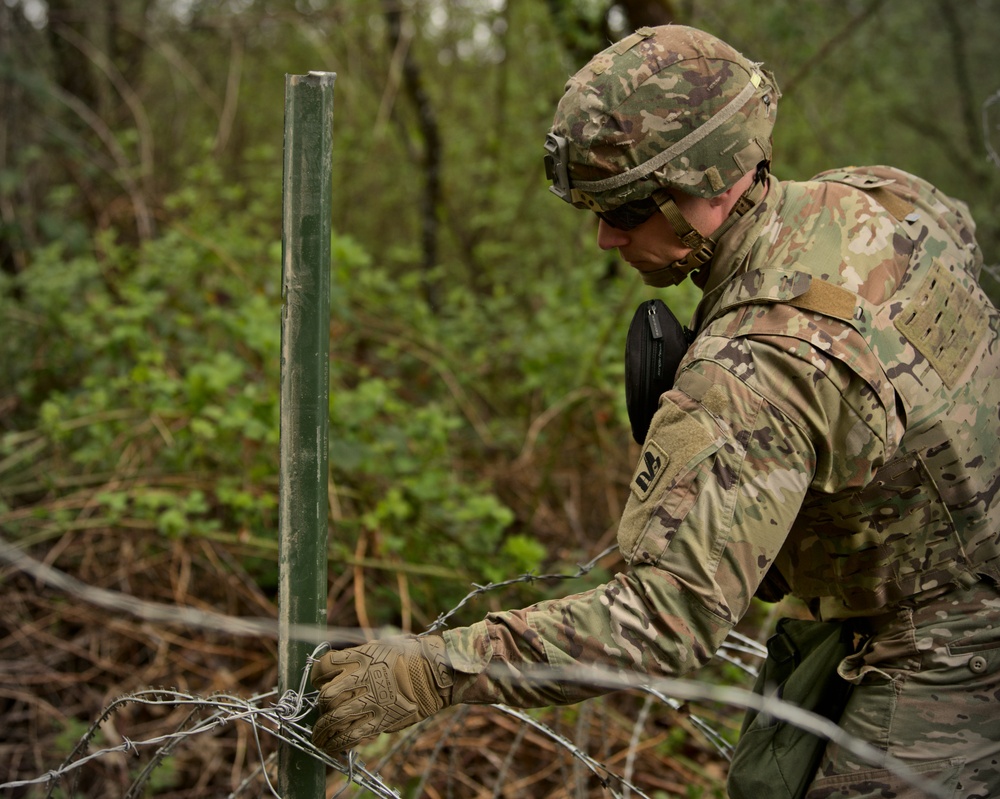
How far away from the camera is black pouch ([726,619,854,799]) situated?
1837 mm

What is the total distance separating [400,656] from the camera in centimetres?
157

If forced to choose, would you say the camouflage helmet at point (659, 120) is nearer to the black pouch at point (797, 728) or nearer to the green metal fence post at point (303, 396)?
the green metal fence post at point (303, 396)

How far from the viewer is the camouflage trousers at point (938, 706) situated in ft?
5.51

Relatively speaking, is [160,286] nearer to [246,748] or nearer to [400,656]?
[246,748]

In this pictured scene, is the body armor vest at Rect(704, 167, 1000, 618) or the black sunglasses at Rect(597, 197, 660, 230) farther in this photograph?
the black sunglasses at Rect(597, 197, 660, 230)

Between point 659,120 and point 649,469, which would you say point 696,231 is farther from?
point 649,469

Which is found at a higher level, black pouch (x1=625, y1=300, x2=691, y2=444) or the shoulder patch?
black pouch (x1=625, y1=300, x2=691, y2=444)

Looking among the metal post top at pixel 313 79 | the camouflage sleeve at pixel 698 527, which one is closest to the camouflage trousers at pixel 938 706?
the camouflage sleeve at pixel 698 527

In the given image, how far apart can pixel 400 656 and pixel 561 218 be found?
6.79m

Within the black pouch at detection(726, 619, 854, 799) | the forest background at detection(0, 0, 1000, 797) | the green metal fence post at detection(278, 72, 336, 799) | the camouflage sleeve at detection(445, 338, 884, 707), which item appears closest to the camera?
the camouflage sleeve at detection(445, 338, 884, 707)

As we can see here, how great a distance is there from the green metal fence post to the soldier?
0.12 metres

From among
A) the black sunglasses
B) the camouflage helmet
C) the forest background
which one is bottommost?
the forest background

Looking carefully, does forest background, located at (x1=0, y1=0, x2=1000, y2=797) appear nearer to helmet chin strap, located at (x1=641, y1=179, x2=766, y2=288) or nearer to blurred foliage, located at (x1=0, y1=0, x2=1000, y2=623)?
blurred foliage, located at (x1=0, y1=0, x2=1000, y2=623)

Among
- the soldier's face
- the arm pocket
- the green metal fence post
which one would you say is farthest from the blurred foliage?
the green metal fence post
